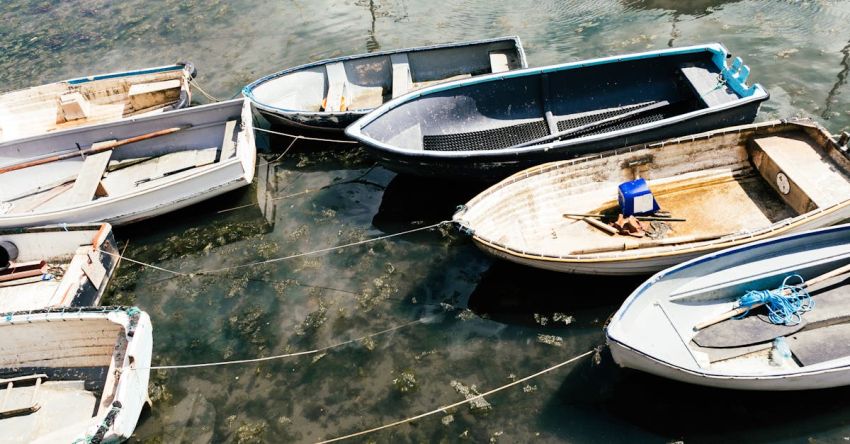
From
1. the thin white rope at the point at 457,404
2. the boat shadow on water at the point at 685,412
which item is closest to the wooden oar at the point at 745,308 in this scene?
the boat shadow on water at the point at 685,412

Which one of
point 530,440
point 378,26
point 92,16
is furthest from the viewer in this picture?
point 92,16

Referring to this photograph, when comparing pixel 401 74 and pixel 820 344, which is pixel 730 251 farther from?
pixel 401 74

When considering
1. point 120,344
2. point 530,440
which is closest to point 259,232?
point 120,344

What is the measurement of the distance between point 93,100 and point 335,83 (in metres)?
7.27

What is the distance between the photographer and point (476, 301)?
1091 cm

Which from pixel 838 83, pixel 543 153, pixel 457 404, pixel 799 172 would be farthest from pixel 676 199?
pixel 838 83

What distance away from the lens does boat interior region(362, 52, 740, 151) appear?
13.0 m

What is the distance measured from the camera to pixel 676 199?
11.4 m

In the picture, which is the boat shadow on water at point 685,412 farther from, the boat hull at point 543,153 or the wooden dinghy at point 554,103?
the wooden dinghy at point 554,103

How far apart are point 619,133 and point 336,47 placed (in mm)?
11998

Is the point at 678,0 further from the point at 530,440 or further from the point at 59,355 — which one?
the point at 59,355

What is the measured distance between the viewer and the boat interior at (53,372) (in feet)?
30.6

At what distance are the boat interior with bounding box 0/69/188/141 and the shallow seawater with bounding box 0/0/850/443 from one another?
6.32ft

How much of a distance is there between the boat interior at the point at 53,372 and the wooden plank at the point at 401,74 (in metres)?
9.02
